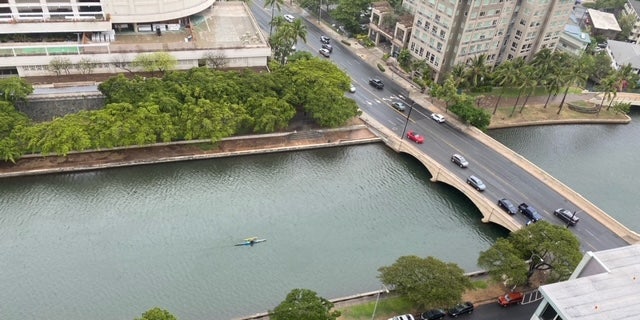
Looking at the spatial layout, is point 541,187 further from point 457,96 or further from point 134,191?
point 134,191

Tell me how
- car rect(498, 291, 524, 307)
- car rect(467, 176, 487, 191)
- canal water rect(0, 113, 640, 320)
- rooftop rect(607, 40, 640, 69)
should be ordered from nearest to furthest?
car rect(498, 291, 524, 307) → canal water rect(0, 113, 640, 320) → car rect(467, 176, 487, 191) → rooftop rect(607, 40, 640, 69)

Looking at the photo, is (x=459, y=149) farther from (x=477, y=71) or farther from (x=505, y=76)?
(x=505, y=76)

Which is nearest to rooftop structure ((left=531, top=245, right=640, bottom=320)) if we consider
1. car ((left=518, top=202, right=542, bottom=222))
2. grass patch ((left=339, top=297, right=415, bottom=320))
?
grass patch ((left=339, top=297, right=415, bottom=320))

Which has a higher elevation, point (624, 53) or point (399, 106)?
point (624, 53)

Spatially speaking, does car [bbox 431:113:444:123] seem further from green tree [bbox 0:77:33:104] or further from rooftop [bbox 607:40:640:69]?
green tree [bbox 0:77:33:104]

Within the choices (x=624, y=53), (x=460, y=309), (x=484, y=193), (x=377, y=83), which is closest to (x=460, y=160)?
(x=484, y=193)
